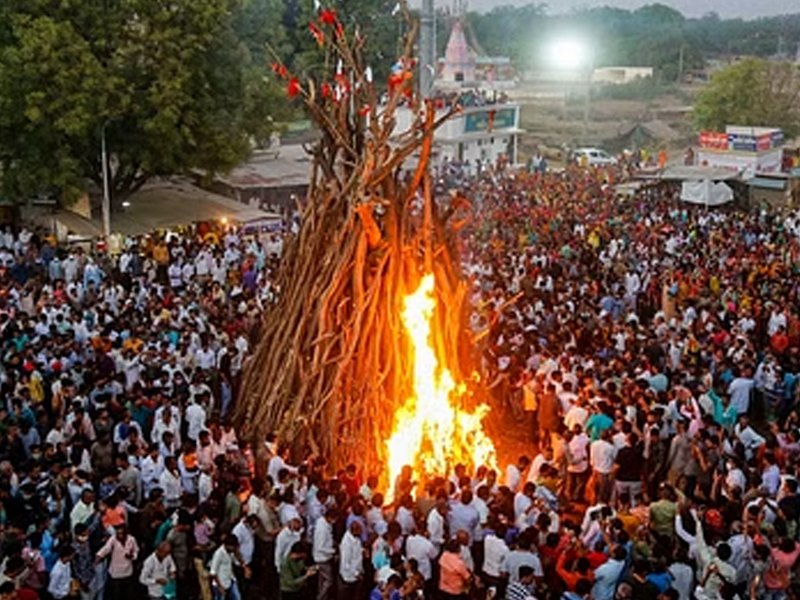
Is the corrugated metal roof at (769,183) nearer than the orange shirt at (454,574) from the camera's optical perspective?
No

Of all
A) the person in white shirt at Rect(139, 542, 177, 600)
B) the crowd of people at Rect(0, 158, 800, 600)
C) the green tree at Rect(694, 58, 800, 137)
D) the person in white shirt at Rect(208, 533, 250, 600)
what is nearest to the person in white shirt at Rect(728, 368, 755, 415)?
the crowd of people at Rect(0, 158, 800, 600)

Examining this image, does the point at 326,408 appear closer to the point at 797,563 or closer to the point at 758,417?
the point at 797,563

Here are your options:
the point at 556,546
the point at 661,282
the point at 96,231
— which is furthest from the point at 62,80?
the point at 556,546

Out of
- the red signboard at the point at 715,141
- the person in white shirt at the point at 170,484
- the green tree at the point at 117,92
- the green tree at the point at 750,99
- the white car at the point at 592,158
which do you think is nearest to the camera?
the person in white shirt at the point at 170,484

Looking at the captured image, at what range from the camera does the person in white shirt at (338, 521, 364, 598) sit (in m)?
9.03

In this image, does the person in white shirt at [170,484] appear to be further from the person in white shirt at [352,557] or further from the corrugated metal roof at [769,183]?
the corrugated metal roof at [769,183]

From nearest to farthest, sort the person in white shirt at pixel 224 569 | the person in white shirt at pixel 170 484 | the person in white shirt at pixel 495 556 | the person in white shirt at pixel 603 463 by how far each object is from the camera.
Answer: the person in white shirt at pixel 224 569
the person in white shirt at pixel 495 556
the person in white shirt at pixel 170 484
the person in white shirt at pixel 603 463

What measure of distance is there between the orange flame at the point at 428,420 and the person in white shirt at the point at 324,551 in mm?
2169

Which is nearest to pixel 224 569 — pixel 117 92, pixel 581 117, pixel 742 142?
pixel 117 92

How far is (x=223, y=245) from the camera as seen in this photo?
2181 cm

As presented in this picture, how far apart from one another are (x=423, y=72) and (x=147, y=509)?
17.7 m

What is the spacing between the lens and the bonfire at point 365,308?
11.5 m

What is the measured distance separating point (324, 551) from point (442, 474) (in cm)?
243

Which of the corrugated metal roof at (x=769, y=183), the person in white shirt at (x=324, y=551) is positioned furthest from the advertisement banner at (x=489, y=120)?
the person in white shirt at (x=324, y=551)
